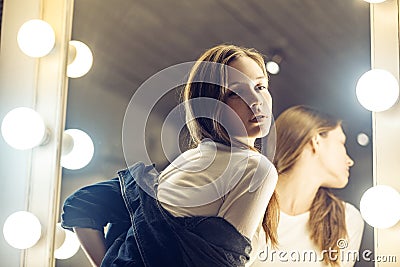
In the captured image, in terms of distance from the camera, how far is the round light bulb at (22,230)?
3.86ft

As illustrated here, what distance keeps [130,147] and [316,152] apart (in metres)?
0.39

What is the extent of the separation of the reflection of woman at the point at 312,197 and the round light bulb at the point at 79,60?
45cm

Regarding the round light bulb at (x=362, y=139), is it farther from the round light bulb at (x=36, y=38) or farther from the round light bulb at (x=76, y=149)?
the round light bulb at (x=36, y=38)

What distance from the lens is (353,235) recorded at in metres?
1.06

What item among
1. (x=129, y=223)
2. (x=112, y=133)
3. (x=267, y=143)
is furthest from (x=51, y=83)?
(x=267, y=143)

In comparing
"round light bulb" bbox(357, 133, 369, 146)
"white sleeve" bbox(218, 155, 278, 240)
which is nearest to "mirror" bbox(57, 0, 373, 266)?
"round light bulb" bbox(357, 133, 369, 146)

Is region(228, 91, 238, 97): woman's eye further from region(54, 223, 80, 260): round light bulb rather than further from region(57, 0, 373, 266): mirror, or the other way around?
region(54, 223, 80, 260): round light bulb

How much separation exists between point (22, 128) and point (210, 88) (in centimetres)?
41

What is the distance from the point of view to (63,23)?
127 centimetres

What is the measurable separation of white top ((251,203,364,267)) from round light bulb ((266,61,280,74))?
29cm

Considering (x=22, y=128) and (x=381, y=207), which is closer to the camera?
(x=381, y=207)

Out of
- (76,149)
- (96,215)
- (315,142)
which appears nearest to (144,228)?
(96,215)

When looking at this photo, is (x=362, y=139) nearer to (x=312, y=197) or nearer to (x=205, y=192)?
(x=312, y=197)

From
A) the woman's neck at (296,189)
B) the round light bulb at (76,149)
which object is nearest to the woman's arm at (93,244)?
the round light bulb at (76,149)
